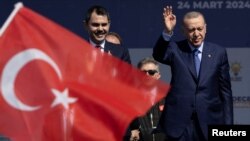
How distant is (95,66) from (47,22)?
421 mm

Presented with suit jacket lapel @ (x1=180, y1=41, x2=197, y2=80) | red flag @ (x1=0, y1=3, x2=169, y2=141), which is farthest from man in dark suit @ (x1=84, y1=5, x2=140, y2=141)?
red flag @ (x1=0, y1=3, x2=169, y2=141)

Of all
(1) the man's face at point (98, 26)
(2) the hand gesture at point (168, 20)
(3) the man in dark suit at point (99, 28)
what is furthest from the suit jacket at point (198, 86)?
(1) the man's face at point (98, 26)

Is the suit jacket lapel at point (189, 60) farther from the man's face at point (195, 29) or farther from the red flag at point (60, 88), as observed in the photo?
the red flag at point (60, 88)

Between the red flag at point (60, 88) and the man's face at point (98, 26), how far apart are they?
112cm

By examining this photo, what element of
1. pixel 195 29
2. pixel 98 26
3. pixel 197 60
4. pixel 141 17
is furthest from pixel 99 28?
pixel 141 17

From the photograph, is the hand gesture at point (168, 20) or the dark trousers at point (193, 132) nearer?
the hand gesture at point (168, 20)

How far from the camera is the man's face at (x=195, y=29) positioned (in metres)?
7.53

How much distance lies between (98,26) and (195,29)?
0.75 metres

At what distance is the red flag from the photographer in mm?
6203

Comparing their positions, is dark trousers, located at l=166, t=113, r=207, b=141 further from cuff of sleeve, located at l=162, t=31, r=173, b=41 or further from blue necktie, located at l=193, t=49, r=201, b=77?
cuff of sleeve, located at l=162, t=31, r=173, b=41

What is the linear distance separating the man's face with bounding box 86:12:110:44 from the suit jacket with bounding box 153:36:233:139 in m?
0.46

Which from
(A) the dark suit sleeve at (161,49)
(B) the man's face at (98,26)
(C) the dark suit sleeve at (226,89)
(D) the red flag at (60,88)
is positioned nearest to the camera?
(D) the red flag at (60,88)

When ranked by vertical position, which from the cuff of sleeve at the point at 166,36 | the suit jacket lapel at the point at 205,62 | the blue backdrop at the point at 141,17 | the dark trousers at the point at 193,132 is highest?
the blue backdrop at the point at 141,17

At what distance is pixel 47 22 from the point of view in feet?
20.8
